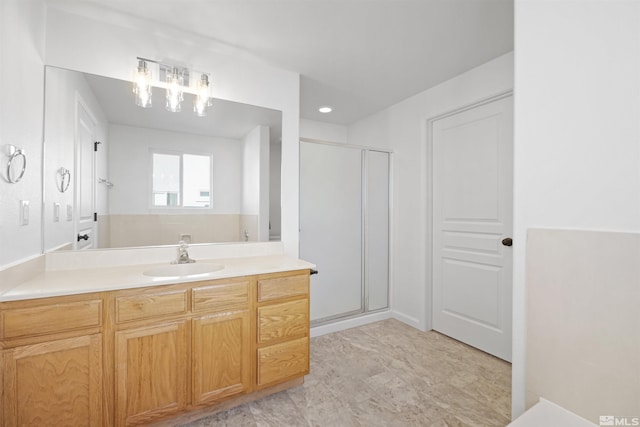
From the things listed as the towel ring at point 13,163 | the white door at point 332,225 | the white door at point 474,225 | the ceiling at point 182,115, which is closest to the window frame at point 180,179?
the ceiling at point 182,115

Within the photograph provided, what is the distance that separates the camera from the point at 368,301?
3.24 metres

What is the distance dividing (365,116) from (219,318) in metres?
2.98

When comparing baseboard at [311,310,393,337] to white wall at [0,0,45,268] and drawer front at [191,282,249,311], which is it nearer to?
drawer front at [191,282,249,311]

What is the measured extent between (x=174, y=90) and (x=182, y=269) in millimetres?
1228

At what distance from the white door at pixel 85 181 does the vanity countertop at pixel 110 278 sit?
0.21 m

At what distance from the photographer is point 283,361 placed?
1869 mm

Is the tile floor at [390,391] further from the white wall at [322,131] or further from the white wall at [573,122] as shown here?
the white wall at [322,131]

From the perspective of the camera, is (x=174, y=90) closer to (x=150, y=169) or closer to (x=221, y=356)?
(x=150, y=169)

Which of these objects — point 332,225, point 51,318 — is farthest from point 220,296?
point 332,225

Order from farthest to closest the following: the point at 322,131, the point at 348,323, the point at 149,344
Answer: the point at 322,131 → the point at 348,323 → the point at 149,344

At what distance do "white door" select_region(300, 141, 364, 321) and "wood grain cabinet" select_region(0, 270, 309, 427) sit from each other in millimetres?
1006

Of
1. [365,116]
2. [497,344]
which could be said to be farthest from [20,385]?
[365,116]

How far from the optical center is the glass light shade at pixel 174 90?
2033 millimetres

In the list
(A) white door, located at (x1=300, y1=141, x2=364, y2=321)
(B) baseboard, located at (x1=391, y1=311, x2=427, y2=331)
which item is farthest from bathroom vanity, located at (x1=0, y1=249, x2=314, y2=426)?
(B) baseboard, located at (x1=391, y1=311, x2=427, y2=331)
